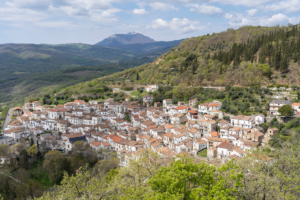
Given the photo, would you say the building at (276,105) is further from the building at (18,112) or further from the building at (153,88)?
the building at (18,112)

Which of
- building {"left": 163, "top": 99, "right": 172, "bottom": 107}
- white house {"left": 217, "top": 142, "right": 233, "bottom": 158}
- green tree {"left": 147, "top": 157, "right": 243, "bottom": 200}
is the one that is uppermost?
green tree {"left": 147, "top": 157, "right": 243, "bottom": 200}

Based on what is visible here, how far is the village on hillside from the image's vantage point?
32438mm

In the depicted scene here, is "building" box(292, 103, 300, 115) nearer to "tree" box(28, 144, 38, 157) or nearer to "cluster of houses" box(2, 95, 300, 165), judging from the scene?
"cluster of houses" box(2, 95, 300, 165)

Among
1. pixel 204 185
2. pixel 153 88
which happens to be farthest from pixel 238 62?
pixel 204 185

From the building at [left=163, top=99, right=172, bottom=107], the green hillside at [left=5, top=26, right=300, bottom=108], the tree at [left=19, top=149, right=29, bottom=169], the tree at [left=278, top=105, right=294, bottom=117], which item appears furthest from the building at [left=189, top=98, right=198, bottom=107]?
the tree at [left=19, top=149, right=29, bottom=169]

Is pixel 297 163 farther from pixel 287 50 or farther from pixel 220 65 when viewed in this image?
pixel 220 65

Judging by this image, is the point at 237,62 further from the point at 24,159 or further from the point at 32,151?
the point at 24,159

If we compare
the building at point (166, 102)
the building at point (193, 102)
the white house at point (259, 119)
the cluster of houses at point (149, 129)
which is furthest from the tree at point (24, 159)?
the white house at point (259, 119)

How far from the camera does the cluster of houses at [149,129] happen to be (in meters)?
32.6

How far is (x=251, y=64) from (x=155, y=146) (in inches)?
1513

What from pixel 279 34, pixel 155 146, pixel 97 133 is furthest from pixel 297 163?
pixel 279 34

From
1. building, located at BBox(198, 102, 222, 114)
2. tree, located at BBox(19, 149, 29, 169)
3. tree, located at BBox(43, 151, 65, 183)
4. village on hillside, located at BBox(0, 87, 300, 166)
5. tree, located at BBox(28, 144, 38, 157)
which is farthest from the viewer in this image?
building, located at BBox(198, 102, 222, 114)

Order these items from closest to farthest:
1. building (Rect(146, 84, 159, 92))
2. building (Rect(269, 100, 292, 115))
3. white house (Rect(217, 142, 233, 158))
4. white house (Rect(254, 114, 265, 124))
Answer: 1. white house (Rect(217, 142, 233, 158))
2. white house (Rect(254, 114, 265, 124))
3. building (Rect(269, 100, 292, 115))
4. building (Rect(146, 84, 159, 92))

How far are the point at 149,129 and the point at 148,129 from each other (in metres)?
0.23
